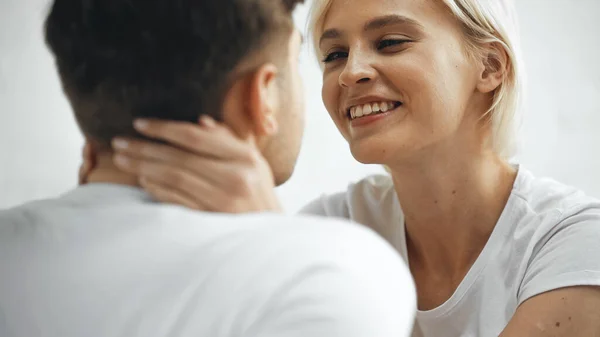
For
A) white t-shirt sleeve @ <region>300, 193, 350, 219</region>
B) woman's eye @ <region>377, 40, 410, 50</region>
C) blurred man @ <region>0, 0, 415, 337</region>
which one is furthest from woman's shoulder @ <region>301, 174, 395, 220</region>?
blurred man @ <region>0, 0, 415, 337</region>

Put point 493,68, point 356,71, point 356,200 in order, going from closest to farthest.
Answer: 1. point 356,71
2. point 493,68
3. point 356,200

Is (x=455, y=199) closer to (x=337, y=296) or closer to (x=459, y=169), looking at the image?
(x=459, y=169)

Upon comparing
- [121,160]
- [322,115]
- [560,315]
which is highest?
[121,160]

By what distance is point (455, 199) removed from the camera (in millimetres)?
1219

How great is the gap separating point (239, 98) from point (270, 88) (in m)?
0.03

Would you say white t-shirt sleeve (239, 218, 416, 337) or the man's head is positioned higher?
the man's head

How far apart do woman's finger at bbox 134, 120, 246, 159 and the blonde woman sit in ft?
1.80

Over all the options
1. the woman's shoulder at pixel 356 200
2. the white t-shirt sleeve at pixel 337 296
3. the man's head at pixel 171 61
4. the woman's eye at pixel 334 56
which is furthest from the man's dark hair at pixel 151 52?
the woman's shoulder at pixel 356 200

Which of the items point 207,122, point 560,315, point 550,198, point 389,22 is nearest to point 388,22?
point 389,22

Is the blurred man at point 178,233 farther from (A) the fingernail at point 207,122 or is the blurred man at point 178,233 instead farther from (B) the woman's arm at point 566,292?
(B) the woman's arm at point 566,292

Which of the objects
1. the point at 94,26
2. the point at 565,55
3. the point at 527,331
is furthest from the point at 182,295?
the point at 565,55

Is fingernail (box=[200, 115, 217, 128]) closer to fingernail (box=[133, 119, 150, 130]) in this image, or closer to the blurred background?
fingernail (box=[133, 119, 150, 130])

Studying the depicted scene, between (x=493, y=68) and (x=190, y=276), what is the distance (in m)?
0.84

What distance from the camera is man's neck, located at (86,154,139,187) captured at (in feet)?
1.88
